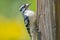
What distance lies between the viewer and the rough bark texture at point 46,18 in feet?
5.61

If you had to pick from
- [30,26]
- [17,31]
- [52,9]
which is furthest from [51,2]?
[17,31]

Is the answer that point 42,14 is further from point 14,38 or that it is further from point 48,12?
point 14,38

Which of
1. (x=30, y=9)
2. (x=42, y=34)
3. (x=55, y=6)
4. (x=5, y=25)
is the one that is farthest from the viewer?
(x=5, y=25)

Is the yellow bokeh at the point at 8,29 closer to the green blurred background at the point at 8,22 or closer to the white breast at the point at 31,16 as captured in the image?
the green blurred background at the point at 8,22

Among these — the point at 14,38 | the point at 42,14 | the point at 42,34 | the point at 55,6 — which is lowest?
the point at 14,38

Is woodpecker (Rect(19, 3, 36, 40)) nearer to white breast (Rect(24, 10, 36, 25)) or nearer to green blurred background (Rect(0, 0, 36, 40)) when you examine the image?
white breast (Rect(24, 10, 36, 25))

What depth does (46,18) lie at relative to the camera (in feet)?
5.97

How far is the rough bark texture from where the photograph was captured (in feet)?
5.61

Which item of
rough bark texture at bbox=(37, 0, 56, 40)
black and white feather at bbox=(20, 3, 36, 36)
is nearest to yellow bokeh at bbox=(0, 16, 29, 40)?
black and white feather at bbox=(20, 3, 36, 36)

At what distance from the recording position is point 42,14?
1926 millimetres

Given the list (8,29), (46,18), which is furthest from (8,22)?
(46,18)

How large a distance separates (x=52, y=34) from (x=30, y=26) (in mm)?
581

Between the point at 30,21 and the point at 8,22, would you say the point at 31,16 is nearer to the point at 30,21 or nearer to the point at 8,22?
the point at 30,21

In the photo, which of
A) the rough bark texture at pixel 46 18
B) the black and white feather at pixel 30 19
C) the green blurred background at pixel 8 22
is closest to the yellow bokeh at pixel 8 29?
the green blurred background at pixel 8 22
